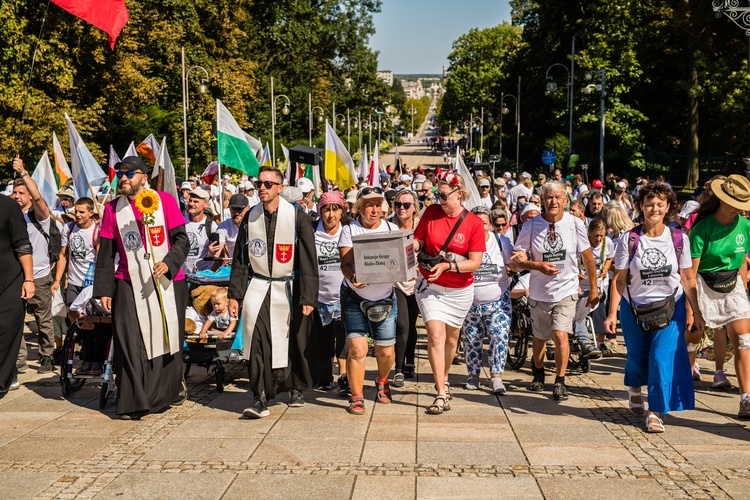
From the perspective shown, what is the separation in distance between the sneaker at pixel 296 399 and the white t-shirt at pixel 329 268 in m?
0.91

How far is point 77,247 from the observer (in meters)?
9.93

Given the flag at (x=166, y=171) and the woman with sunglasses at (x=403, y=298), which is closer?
the woman with sunglasses at (x=403, y=298)

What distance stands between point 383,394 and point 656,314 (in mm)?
2455

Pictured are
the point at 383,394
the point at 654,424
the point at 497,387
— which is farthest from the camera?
the point at 497,387

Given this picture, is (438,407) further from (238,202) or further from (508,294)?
(238,202)

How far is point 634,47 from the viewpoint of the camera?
45.0 m

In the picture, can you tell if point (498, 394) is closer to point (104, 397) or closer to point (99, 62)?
point (104, 397)

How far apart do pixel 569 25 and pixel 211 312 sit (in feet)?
158

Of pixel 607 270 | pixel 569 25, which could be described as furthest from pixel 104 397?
pixel 569 25

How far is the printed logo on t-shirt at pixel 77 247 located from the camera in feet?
32.5

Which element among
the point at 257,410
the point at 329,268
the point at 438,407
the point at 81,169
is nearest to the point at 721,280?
the point at 438,407

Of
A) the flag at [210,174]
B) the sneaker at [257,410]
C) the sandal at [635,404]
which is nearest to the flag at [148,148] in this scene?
the flag at [210,174]

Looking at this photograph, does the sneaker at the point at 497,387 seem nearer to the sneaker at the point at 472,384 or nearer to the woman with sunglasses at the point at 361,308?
the sneaker at the point at 472,384

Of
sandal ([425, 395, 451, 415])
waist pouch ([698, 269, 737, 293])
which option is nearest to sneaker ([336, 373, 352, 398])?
sandal ([425, 395, 451, 415])
